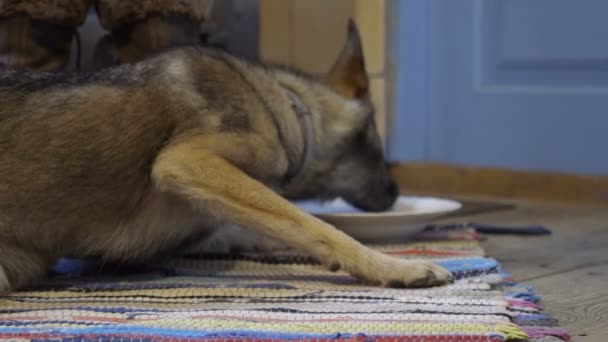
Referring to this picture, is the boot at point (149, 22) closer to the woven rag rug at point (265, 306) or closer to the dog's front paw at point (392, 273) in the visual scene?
the woven rag rug at point (265, 306)

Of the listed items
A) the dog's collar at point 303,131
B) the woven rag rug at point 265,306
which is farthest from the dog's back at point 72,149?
the dog's collar at point 303,131

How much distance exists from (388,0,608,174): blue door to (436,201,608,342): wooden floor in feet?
0.97

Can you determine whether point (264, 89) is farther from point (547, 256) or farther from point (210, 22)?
point (210, 22)

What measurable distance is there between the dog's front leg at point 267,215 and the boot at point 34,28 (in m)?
0.96

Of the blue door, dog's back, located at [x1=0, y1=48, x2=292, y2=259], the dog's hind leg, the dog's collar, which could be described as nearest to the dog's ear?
the dog's collar

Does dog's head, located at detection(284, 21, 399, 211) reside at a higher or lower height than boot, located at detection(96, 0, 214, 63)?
lower

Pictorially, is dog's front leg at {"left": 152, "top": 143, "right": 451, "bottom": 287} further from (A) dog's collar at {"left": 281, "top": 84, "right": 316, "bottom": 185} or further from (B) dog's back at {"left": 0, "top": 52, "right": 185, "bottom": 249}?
(A) dog's collar at {"left": 281, "top": 84, "right": 316, "bottom": 185}

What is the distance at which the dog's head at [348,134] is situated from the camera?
2.15 m

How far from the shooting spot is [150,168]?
182cm

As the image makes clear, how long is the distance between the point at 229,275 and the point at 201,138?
1.07 ft

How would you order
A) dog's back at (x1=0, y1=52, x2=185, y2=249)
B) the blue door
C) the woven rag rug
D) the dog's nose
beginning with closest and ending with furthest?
A: the woven rag rug < dog's back at (x1=0, y1=52, x2=185, y2=249) < the dog's nose < the blue door

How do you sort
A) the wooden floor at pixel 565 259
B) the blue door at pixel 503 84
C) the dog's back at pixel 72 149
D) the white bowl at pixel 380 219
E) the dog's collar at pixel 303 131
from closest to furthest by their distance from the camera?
the wooden floor at pixel 565 259, the dog's back at pixel 72 149, the dog's collar at pixel 303 131, the white bowl at pixel 380 219, the blue door at pixel 503 84

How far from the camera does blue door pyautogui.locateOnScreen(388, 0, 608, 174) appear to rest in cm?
333

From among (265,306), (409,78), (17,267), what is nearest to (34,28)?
(17,267)
